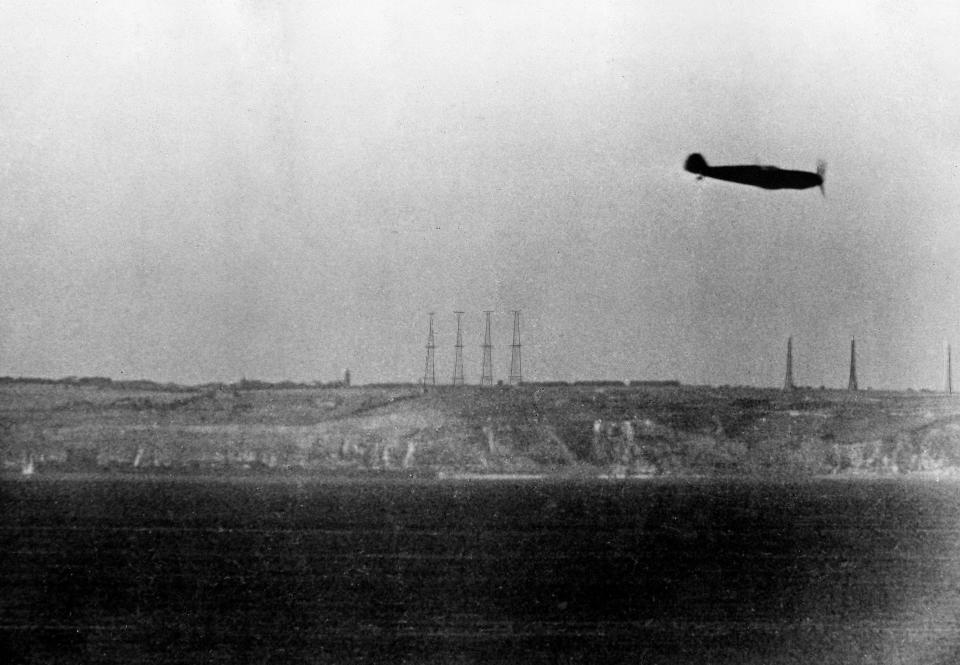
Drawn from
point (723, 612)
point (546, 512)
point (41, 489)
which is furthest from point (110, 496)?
point (723, 612)

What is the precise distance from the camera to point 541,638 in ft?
177

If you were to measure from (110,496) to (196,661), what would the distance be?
430ft

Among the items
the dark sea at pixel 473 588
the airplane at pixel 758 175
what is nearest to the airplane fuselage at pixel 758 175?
the airplane at pixel 758 175

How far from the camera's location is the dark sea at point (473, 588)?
169ft

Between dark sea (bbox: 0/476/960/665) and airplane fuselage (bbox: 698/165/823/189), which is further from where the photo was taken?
airplane fuselage (bbox: 698/165/823/189)

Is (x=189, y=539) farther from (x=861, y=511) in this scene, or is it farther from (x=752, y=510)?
(x=861, y=511)

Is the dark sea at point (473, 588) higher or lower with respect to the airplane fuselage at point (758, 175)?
lower

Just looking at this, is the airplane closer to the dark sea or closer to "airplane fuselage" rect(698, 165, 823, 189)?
"airplane fuselage" rect(698, 165, 823, 189)

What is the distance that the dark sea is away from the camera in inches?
2029

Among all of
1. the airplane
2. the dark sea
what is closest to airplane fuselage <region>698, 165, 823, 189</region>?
the airplane

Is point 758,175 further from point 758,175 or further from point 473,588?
point 473,588

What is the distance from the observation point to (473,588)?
7019 centimetres

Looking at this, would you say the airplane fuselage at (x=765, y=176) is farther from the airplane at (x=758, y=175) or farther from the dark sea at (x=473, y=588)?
the dark sea at (x=473, y=588)

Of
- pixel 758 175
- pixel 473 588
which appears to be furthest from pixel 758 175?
pixel 473 588
